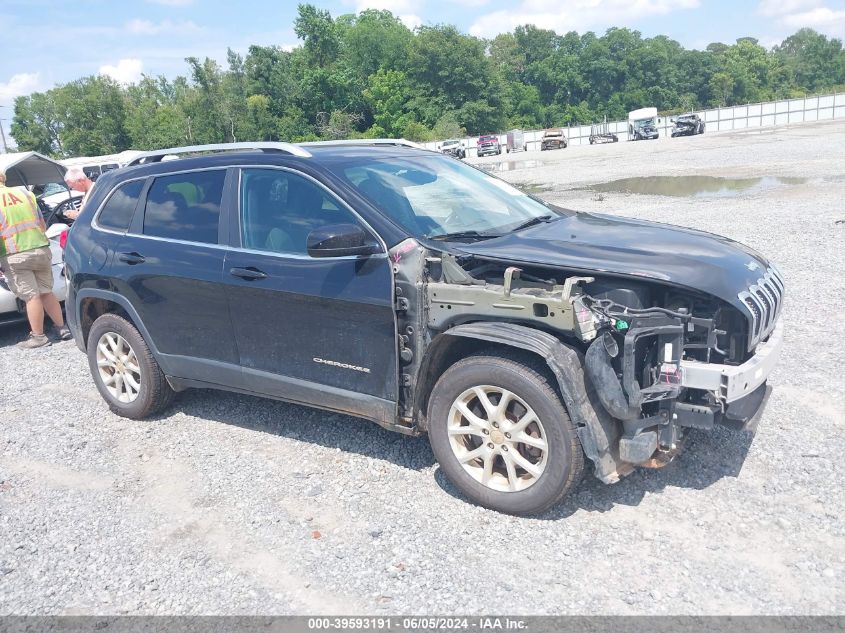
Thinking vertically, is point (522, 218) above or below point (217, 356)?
above

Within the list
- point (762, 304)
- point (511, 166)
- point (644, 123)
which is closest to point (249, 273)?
point (762, 304)

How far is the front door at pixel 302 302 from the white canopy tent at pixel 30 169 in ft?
24.3

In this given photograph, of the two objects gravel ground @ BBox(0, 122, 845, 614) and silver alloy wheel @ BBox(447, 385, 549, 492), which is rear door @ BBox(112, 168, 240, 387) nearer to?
gravel ground @ BBox(0, 122, 845, 614)

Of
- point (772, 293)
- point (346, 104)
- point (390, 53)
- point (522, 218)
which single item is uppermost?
point (390, 53)

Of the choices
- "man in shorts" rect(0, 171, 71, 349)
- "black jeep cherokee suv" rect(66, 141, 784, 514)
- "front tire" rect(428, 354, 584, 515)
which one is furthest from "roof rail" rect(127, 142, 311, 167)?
"man in shorts" rect(0, 171, 71, 349)

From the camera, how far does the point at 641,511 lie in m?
3.82

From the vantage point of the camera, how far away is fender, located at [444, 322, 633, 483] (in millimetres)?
3498

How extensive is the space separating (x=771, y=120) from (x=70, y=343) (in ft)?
218

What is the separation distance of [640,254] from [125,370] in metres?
3.90

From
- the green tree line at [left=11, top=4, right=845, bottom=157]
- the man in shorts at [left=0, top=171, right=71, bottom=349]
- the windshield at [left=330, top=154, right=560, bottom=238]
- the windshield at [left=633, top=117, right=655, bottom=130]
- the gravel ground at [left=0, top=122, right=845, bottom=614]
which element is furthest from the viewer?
the green tree line at [left=11, top=4, right=845, bottom=157]

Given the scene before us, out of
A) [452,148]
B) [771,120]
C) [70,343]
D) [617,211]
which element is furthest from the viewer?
[771,120]

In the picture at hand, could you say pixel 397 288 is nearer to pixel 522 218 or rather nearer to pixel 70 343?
pixel 522 218

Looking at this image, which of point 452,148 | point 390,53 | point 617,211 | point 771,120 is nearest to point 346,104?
point 390,53

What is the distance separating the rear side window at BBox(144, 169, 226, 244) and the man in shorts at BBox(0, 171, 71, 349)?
3.45 metres
